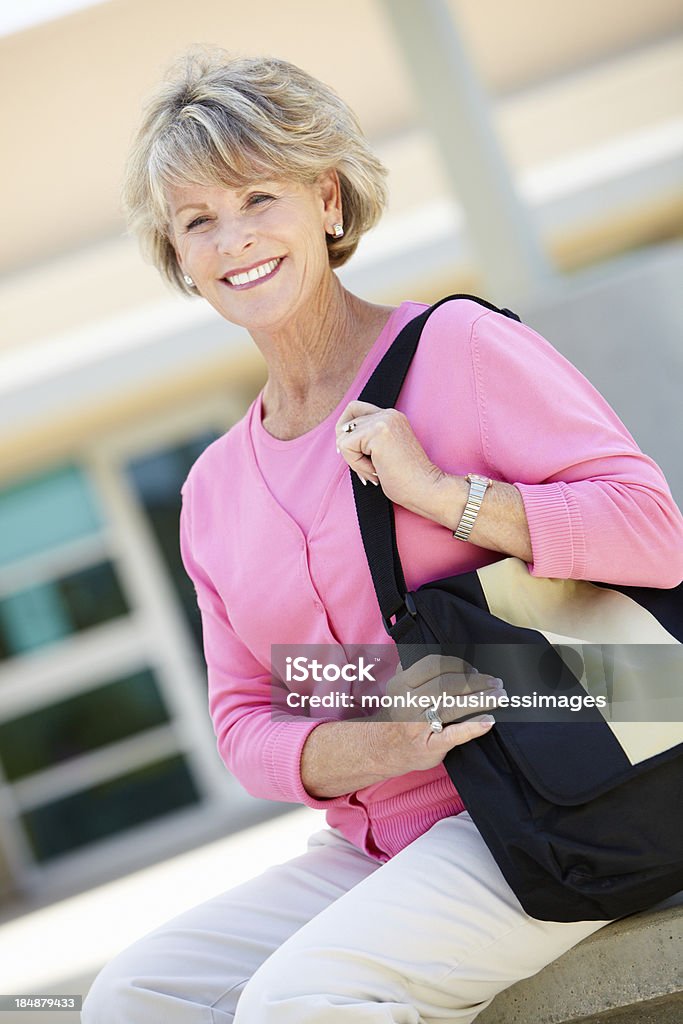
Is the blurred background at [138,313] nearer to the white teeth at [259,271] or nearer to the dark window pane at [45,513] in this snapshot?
the dark window pane at [45,513]

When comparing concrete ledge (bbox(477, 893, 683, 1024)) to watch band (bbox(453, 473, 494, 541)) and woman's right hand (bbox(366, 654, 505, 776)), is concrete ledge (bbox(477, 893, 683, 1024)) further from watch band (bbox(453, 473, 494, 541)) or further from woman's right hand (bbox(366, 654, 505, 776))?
watch band (bbox(453, 473, 494, 541))

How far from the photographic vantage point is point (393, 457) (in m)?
1.79

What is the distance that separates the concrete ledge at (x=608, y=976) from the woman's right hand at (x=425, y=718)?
418mm

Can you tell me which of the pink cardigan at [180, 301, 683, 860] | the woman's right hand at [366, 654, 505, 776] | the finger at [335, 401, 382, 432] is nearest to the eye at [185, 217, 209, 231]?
the pink cardigan at [180, 301, 683, 860]

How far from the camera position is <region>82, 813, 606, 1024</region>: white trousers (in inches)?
63.4

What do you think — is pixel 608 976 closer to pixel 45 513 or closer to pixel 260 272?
pixel 260 272

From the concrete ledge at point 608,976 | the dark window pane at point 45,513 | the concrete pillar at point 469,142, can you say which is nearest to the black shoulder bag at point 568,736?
the concrete ledge at point 608,976

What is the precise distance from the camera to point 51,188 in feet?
24.8

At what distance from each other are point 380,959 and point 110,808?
7.99 metres

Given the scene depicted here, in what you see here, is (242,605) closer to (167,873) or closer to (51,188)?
(167,873)

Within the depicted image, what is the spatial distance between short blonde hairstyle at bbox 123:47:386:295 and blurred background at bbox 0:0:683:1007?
3.44 metres

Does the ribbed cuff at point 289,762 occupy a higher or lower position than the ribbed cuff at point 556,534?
lower

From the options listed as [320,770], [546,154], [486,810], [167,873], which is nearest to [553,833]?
[486,810]

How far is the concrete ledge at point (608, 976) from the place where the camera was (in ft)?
6.00
